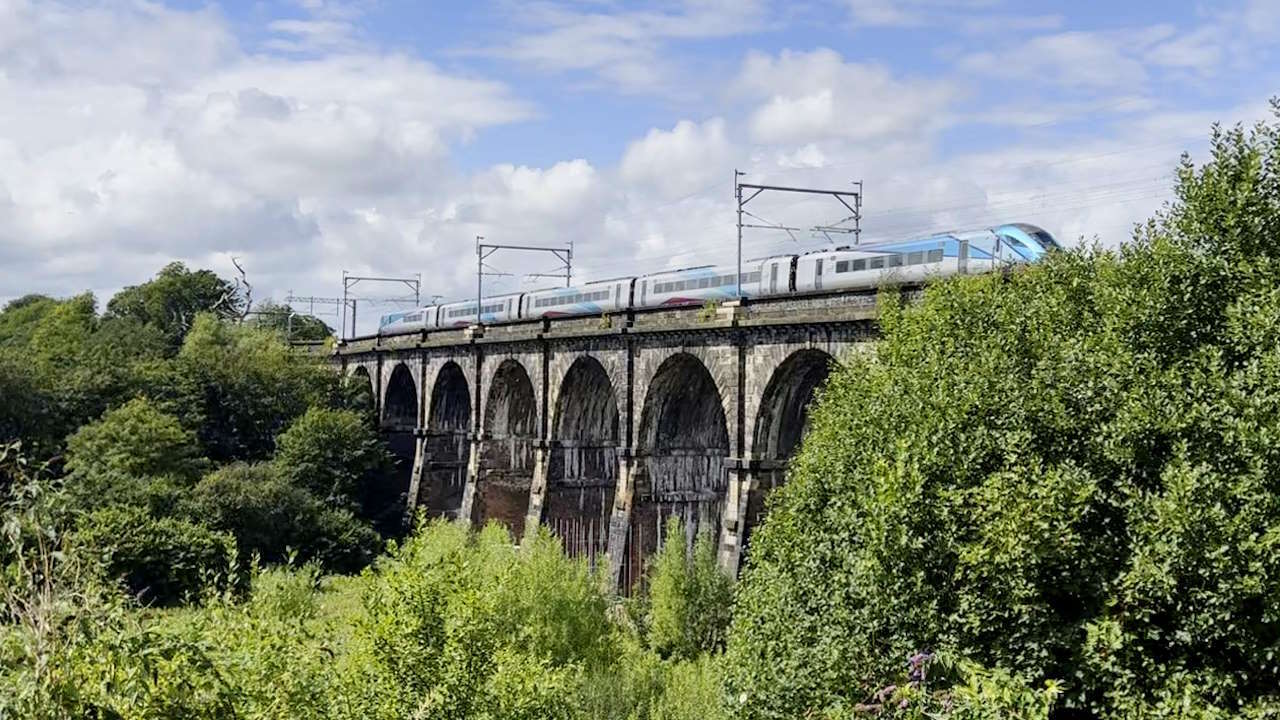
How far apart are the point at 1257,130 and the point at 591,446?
24.9m

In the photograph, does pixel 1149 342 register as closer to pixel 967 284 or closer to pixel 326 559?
pixel 967 284

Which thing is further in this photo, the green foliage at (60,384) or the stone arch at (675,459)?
the green foliage at (60,384)

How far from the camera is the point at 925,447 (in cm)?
1285

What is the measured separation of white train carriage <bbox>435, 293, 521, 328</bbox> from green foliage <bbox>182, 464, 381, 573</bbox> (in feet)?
34.1

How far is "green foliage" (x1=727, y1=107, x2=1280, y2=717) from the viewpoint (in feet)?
36.8

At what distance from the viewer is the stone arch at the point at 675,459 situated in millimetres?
30719

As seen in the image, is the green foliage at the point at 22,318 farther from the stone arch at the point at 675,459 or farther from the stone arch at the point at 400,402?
the stone arch at the point at 675,459

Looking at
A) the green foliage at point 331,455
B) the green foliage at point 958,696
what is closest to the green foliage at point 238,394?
the green foliage at point 331,455

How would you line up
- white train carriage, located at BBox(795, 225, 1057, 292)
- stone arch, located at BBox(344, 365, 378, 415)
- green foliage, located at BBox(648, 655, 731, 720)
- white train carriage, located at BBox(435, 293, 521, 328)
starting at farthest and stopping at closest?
1. stone arch, located at BBox(344, 365, 378, 415)
2. white train carriage, located at BBox(435, 293, 521, 328)
3. white train carriage, located at BBox(795, 225, 1057, 292)
4. green foliage, located at BBox(648, 655, 731, 720)

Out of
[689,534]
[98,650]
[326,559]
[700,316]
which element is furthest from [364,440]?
[98,650]

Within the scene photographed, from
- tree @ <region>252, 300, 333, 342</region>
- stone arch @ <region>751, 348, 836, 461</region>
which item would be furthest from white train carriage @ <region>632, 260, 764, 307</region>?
tree @ <region>252, 300, 333, 342</region>

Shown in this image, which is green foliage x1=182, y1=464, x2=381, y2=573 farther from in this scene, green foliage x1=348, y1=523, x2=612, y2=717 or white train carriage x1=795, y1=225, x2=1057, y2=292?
green foliage x1=348, y1=523, x2=612, y2=717

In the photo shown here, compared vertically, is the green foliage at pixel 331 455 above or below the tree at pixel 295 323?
below

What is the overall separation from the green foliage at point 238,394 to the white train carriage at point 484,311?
6360 millimetres
